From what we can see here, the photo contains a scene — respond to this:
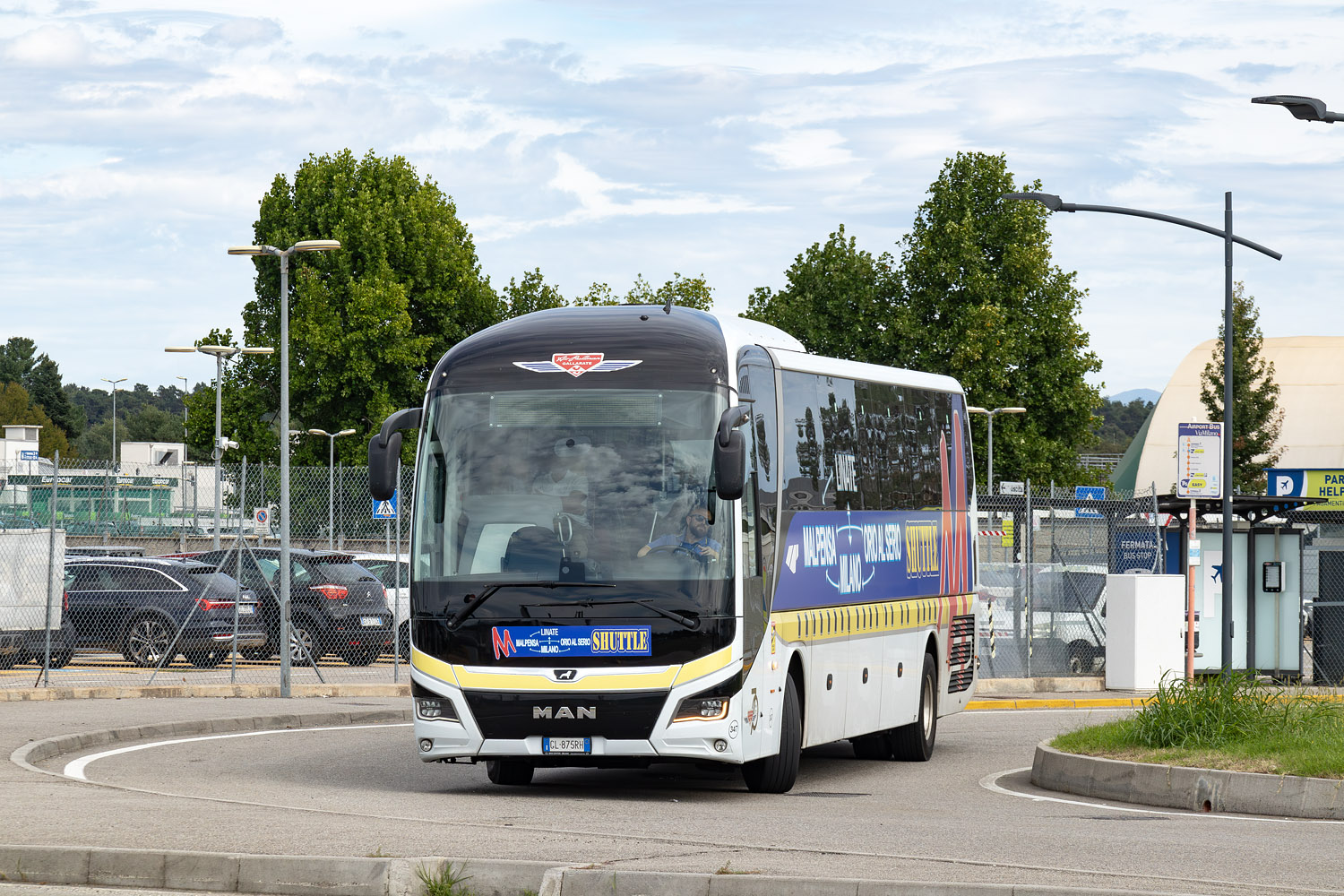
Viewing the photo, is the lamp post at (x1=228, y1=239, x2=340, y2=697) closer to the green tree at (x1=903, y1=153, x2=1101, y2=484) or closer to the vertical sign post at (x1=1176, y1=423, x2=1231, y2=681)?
the vertical sign post at (x1=1176, y1=423, x2=1231, y2=681)

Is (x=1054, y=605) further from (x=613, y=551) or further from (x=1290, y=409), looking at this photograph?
(x=1290, y=409)

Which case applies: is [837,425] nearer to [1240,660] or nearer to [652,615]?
[652,615]

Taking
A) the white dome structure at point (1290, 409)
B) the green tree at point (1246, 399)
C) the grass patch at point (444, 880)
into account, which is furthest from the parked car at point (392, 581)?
the white dome structure at point (1290, 409)

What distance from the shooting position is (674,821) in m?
11.5

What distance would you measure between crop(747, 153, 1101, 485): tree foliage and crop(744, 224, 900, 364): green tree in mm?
347

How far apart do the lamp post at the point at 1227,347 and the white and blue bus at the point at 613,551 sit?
38.7 feet

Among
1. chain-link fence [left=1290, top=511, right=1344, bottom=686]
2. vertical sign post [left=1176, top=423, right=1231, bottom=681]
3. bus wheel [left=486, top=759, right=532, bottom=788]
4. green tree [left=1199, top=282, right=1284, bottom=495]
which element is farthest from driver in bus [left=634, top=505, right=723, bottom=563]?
green tree [left=1199, top=282, right=1284, bottom=495]

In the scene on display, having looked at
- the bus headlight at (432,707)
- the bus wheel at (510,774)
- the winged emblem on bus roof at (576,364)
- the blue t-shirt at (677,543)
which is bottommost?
the bus wheel at (510,774)

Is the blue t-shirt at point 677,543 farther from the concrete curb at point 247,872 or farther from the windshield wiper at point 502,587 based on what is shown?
the concrete curb at point 247,872

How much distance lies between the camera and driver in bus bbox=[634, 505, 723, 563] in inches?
500

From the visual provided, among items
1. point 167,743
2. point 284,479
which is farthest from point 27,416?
point 167,743

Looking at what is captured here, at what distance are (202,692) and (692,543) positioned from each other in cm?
1251

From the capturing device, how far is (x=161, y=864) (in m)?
9.04

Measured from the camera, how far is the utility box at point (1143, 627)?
994 inches
